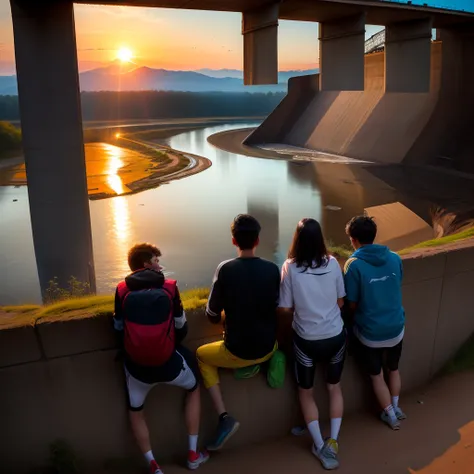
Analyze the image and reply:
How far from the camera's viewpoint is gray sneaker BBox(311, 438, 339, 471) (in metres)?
3.71

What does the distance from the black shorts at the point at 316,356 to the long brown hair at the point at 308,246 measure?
514mm

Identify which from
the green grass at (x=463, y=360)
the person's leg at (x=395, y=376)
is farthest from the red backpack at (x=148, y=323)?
the green grass at (x=463, y=360)

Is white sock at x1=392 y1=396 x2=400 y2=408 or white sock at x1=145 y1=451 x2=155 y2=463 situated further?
white sock at x1=392 y1=396 x2=400 y2=408

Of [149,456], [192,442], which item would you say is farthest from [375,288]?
[149,456]

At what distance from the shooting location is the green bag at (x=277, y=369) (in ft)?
12.8

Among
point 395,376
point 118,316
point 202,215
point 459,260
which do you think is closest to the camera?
point 118,316

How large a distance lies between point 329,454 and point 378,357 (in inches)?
31.4

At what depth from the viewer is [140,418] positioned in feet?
12.0

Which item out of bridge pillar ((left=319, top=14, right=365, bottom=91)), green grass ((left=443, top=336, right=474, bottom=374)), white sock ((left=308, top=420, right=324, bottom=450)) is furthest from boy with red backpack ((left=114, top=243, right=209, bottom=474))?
bridge pillar ((left=319, top=14, right=365, bottom=91))

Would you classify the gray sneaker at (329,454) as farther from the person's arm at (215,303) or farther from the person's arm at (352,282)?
the person's arm at (215,303)

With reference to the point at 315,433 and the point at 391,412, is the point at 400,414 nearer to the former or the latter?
the point at 391,412

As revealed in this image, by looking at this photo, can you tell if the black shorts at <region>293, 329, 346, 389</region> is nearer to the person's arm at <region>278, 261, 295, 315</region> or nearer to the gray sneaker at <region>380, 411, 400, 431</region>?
the person's arm at <region>278, 261, 295, 315</region>

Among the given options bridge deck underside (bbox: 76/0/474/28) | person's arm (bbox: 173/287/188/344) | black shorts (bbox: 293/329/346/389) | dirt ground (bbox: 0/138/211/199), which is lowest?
dirt ground (bbox: 0/138/211/199)

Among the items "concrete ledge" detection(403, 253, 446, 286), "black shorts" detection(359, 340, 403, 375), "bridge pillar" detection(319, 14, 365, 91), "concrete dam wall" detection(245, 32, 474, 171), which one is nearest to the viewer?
"black shorts" detection(359, 340, 403, 375)
